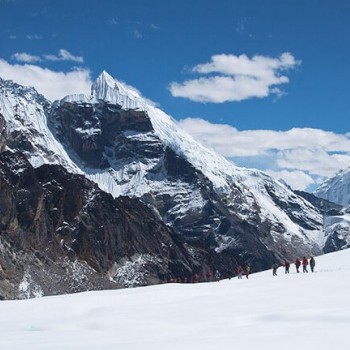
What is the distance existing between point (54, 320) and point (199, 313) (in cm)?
595

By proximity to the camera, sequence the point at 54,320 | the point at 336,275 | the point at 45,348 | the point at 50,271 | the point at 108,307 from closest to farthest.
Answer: the point at 45,348
the point at 54,320
the point at 108,307
the point at 336,275
the point at 50,271

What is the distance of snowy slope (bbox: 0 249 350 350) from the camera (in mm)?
20781

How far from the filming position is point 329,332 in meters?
21.5

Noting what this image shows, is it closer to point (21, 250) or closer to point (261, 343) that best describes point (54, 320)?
point (261, 343)

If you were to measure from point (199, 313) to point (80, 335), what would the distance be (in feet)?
22.1

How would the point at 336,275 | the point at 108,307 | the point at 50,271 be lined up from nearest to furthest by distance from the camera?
the point at 108,307, the point at 336,275, the point at 50,271

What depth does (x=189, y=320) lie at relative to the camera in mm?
26406

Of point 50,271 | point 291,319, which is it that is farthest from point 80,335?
point 50,271

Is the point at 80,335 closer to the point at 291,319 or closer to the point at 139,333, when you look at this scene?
the point at 139,333

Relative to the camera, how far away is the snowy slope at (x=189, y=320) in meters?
20.8

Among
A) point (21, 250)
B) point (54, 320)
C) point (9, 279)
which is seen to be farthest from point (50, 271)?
point (54, 320)

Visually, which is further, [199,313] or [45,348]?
[199,313]

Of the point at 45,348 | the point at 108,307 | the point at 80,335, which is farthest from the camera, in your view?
the point at 108,307

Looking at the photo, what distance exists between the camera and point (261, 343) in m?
20.3
